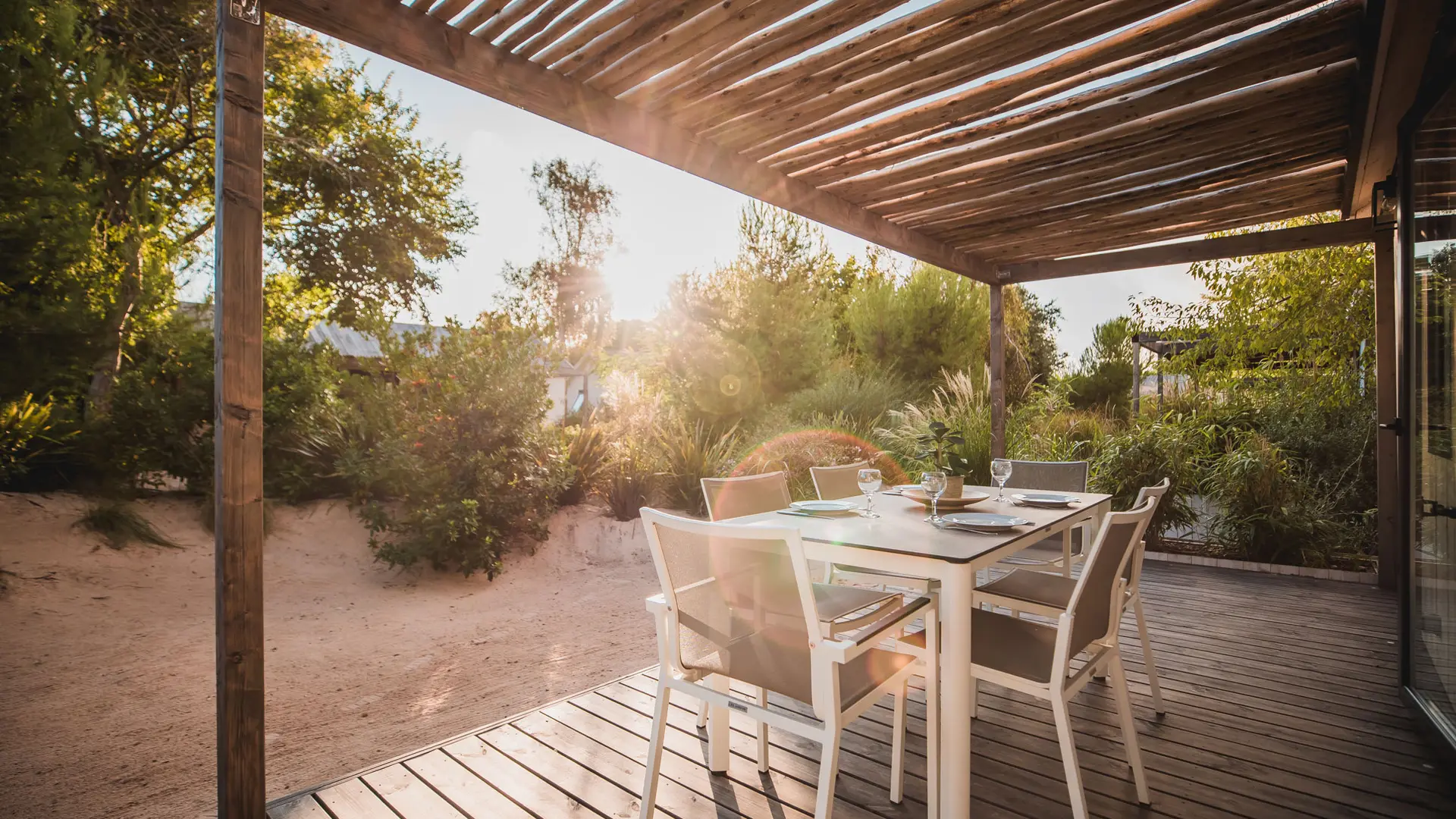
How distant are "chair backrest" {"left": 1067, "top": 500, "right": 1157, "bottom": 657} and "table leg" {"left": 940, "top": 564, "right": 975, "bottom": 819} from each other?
0.95 feet

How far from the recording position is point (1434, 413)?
2379 mm

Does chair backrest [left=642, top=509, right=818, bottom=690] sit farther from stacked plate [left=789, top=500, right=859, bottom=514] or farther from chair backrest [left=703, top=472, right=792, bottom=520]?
chair backrest [left=703, top=472, right=792, bottom=520]

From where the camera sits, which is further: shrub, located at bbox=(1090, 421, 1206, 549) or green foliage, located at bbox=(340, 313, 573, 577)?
shrub, located at bbox=(1090, 421, 1206, 549)

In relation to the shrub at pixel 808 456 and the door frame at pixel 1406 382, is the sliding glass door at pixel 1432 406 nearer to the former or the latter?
the door frame at pixel 1406 382

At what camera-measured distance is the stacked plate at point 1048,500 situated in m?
2.79

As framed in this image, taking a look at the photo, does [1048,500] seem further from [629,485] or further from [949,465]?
[629,485]

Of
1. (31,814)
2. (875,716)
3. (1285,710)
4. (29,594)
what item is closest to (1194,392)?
(1285,710)

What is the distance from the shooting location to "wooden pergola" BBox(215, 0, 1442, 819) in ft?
6.00

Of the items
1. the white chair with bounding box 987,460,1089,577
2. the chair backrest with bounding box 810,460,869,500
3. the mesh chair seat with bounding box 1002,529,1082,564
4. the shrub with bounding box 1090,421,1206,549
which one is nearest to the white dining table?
the chair backrest with bounding box 810,460,869,500

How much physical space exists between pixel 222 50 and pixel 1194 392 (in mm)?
8681

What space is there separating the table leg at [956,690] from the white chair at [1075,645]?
161mm

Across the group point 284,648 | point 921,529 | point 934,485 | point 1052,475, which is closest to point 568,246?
point 284,648

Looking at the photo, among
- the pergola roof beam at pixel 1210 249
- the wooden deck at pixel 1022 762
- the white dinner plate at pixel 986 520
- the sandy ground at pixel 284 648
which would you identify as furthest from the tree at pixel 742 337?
the white dinner plate at pixel 986 520

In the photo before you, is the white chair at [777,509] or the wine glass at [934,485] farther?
the wine glass at [934,485]
